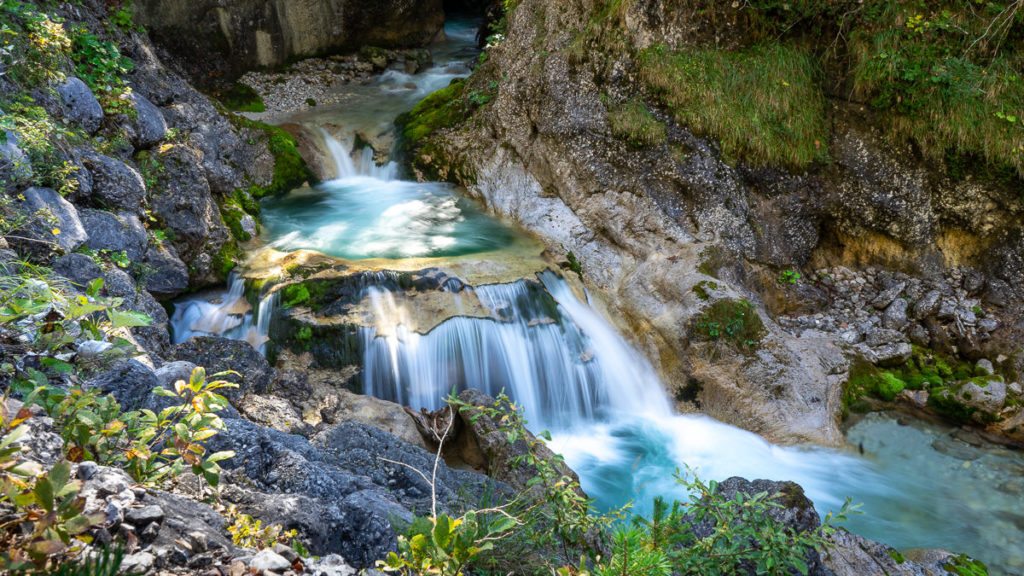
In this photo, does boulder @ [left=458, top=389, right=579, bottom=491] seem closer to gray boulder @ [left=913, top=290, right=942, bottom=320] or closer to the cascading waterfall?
the cascading waterfall

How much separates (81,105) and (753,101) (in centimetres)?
770

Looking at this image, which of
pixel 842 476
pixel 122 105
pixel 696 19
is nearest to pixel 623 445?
pixel 842 476

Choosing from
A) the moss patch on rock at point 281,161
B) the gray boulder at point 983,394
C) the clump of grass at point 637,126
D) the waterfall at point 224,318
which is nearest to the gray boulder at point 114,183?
the waterfall at point 224,318

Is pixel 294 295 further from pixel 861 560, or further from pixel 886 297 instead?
pixel 886 297

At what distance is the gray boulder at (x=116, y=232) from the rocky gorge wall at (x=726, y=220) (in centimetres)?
482

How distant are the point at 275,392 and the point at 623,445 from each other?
3648 millimetres

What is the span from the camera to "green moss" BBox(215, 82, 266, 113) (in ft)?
37.1

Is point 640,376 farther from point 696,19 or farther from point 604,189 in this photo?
point 696,19

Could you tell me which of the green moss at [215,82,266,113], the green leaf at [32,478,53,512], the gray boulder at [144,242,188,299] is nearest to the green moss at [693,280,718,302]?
the gray boulder at [144,242,188,299]

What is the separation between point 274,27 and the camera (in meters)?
12.5

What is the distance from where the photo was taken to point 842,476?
→ 20.5 feet

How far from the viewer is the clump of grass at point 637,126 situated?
8.12 metres

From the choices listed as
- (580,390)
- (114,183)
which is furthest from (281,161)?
(580,390)

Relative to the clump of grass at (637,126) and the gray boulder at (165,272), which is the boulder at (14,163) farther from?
the clump of grass at (637,126)
